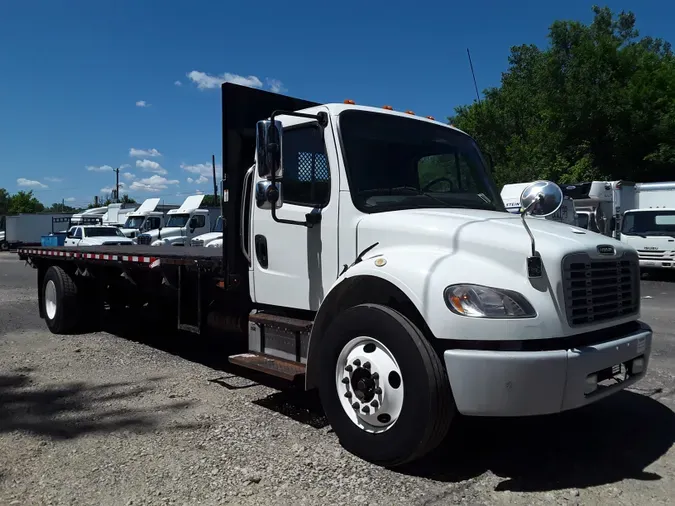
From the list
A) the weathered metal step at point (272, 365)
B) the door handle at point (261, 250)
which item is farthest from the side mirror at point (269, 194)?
the weathered metal step at point (272, 365)

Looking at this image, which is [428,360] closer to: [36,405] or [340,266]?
[340,266]

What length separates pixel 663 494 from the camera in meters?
3.55

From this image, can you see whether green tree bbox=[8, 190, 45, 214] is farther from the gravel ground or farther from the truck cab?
the gravel ground

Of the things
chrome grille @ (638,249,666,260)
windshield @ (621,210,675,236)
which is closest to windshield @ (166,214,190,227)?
windshield @ (621,210,675,236)

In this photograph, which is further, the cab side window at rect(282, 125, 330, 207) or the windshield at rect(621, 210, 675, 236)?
the windshield at rect(621, 210, 675, 236)

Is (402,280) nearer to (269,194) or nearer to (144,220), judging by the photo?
(269,194)

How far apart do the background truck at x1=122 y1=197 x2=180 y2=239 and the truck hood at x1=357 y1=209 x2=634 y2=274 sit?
2535cm

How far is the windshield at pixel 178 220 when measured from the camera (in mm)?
27517

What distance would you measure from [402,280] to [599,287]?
1233 millimetres

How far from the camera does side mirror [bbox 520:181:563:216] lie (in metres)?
3.70

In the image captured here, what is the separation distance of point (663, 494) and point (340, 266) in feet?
8.13

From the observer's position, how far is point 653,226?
701 inches

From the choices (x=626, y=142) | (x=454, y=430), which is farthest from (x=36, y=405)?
(x=626, y=142)

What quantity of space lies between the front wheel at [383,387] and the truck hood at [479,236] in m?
0.55
